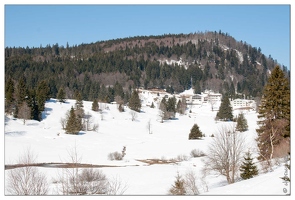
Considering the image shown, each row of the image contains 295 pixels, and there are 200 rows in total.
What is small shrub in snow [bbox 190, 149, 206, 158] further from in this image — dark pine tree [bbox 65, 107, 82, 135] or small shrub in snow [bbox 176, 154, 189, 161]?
dark pine tree [bbox 65, 107, 82, 135]

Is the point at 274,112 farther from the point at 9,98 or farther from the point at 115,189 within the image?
the point at 9,98

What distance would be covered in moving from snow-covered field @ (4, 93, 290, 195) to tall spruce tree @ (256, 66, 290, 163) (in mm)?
3937

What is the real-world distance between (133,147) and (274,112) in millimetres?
31707

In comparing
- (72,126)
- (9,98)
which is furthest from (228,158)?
(9,98)

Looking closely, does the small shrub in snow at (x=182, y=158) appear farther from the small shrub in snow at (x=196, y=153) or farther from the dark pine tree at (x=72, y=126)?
the dark pine tree at (x=72, y=126)

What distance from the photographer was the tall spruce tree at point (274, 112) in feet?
70.0

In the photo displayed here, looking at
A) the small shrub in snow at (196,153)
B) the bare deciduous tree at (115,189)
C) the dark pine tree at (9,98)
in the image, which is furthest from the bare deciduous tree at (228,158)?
the dark pine tree at (9,98)

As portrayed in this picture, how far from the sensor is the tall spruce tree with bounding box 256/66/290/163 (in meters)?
21.3

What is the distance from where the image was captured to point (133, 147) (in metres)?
51.1

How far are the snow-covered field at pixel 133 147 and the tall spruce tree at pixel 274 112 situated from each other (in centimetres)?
394

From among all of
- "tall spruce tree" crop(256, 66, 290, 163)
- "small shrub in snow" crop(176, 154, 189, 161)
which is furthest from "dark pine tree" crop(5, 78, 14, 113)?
"tall spruce tree" crop(256, 66, 290, 163)

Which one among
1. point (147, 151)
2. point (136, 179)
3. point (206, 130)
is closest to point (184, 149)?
point (147, 151)
